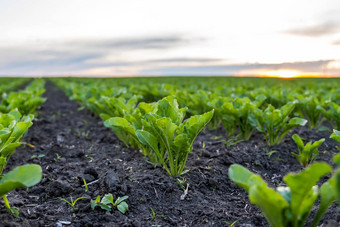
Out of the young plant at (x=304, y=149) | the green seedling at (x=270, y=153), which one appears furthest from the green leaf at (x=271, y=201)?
the green seedling at (x=270, y=153)

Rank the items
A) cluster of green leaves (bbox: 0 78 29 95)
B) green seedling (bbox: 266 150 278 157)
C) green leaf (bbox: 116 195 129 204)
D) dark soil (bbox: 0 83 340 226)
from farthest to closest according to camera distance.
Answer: cluster of green leaves (bbox: 0 78 29 95) → green seedling (bbox: 266 150 278 157) → green leaf (bbox: 116 195 129 204) → dark soil (bbox: 0 83 340 226)

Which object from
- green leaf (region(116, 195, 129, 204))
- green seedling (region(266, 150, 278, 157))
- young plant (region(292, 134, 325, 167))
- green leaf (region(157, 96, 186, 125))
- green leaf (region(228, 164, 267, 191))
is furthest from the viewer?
green seedling (region(266, 150, 278, 157))

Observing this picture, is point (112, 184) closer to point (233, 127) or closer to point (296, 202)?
point (296, 202)

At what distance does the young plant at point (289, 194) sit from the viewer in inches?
62.1

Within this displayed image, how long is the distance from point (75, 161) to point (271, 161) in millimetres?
2603

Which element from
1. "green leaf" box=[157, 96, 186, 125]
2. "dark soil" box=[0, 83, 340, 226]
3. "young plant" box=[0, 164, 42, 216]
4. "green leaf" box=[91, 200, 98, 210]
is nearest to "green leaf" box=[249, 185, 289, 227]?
"dark soil" box=[0, 83, 340, 226]

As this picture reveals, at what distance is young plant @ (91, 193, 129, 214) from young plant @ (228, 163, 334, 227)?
120cm

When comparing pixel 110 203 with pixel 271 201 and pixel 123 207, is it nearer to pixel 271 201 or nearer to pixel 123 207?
pixel 123 207

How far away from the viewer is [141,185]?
300 centimetres

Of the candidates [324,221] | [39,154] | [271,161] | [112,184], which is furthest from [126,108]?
[324,221]

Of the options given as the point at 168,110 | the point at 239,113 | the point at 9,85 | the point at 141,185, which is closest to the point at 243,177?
the point at 141,185

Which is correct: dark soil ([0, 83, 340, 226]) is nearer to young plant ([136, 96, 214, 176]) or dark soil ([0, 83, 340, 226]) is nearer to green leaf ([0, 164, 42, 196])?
young plant ([136, 96, 214, 176])

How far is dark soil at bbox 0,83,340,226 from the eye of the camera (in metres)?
2.56

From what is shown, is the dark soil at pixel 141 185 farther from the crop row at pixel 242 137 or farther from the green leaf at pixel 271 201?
the green leaf at pixel 271 201
